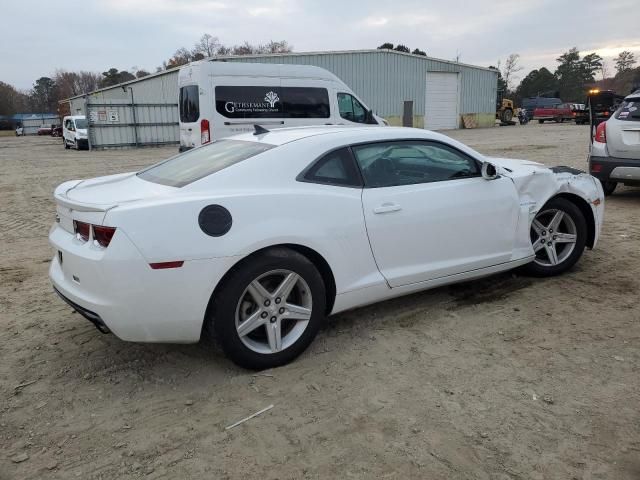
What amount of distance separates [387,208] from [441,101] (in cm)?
3281

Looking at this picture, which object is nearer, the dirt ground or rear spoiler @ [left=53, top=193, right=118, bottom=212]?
the dirt ground

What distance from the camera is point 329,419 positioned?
2773mm

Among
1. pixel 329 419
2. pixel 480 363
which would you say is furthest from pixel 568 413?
pixel 329 419

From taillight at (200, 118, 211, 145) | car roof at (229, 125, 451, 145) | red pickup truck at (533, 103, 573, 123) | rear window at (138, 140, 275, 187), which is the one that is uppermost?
red pickup truck at (533, 103, 573, 123)

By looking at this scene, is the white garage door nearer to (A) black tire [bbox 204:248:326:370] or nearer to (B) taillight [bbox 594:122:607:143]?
(B) taillight [bbox 594:122:607:143]

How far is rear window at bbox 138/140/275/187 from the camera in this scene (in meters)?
3.37

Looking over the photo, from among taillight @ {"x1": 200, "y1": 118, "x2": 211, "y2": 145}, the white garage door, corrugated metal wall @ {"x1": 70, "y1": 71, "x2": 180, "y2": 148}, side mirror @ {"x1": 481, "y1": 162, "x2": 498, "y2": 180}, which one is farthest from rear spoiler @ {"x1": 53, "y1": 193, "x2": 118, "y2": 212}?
the white garage door

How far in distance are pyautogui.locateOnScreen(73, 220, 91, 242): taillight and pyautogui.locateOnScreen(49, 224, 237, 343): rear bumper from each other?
0.15 ft

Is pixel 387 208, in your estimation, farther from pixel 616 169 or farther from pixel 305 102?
pixel 305 102

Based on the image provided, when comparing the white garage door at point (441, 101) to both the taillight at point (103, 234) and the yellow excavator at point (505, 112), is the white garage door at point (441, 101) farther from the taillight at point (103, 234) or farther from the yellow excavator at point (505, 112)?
the taillight at point (103, 234)

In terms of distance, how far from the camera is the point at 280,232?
310cm

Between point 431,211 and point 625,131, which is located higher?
point 625,131

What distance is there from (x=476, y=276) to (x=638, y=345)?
3.83ft

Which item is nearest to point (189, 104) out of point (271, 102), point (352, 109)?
point (271, 102)
